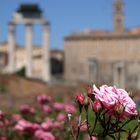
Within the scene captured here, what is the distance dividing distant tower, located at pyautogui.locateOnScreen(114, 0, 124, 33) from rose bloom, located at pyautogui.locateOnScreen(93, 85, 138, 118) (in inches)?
2114

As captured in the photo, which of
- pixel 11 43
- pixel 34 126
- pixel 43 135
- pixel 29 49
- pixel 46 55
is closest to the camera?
pixel 43 135

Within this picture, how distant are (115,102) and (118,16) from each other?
185 ft

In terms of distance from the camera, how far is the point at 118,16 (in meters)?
58.0

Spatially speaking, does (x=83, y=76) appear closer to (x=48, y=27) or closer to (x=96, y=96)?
(x=48, y=27)

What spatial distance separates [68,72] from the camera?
5256 centimetres

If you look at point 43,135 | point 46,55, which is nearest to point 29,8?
point 46,55

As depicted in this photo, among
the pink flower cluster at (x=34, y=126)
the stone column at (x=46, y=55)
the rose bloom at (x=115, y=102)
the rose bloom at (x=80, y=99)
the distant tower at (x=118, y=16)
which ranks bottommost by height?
the stone column at (x=46, y=55)

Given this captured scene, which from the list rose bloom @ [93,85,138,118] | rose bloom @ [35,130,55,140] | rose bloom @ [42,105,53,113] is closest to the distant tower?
rose bloom @ [42,105,53,113]

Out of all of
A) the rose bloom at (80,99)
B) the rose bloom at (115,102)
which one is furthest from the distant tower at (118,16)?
the rose bloom at (115,102)

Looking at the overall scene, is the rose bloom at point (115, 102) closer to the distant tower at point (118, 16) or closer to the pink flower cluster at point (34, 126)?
the pink flower cluster at point (34, 126)

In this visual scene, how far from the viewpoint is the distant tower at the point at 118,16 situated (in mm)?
56500

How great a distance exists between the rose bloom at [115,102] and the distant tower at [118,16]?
53691 mm

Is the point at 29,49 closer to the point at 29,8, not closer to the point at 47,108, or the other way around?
the point at 29,8

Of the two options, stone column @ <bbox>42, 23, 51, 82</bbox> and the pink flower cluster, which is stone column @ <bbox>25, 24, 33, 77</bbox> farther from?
the pink flower cluster
